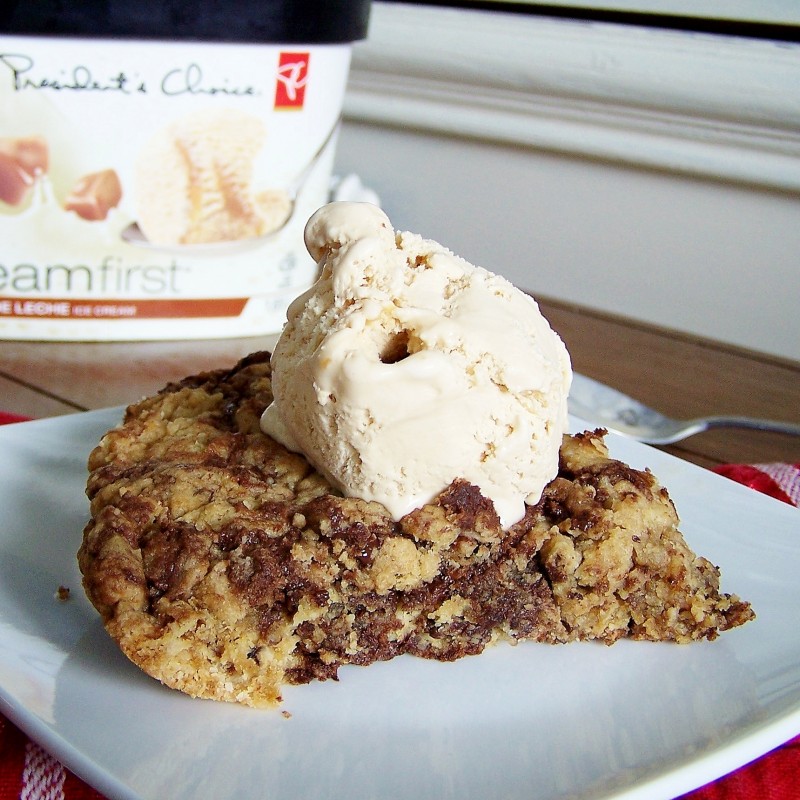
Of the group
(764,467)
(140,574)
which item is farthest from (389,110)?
(140,574)

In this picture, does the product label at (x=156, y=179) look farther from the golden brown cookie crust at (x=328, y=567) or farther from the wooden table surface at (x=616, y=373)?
the golden brown cookie crust at (x=328, y=567)

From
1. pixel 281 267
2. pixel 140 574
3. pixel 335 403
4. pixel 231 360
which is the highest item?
pixel 335 403

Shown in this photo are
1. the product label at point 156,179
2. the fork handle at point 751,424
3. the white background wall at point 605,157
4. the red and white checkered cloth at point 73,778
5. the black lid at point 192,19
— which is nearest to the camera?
the red and white checkered cloth at point 73,778

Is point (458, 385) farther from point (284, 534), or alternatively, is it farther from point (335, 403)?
point (284, 534)

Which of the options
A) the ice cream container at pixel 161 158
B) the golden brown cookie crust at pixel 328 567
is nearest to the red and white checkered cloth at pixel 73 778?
the golden brown cookie crust at pixel 328 567

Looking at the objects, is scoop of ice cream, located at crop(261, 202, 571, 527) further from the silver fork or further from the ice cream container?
the ice cream container

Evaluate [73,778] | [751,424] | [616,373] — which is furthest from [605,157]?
[73,778]
